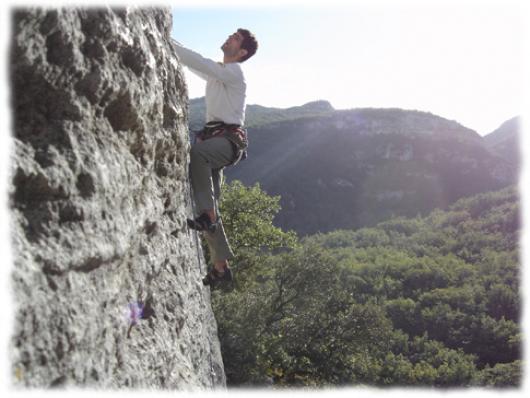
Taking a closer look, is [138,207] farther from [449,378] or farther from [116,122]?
[449,378]

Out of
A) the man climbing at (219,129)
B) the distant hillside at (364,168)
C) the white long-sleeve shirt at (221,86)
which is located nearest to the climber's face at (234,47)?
the man climbing at (219,129)

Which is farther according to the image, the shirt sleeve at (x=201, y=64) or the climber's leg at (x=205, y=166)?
the climber's leg at (x=205, y=166)

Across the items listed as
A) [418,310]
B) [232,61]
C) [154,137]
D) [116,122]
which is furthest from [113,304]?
[418,310]

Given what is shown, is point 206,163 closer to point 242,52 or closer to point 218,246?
point 218,246

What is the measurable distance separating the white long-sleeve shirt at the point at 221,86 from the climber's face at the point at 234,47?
0.36ft

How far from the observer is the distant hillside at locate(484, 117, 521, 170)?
446 feet

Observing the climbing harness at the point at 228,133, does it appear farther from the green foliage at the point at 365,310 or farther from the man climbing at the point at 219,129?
the green foliage at the point at 365,310

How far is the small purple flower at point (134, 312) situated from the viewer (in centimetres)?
280

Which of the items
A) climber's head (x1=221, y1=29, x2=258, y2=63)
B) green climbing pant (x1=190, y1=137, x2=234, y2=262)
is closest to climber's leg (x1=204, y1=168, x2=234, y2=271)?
green climbing pant (x1=190, y1=137, x2=234, y2=262)

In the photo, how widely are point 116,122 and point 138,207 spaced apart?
22.1 inches

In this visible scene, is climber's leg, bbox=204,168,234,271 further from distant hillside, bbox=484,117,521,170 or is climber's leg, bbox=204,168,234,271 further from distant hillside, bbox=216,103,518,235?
distant hillside, bbox=484,117,521,170

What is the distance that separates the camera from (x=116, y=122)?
2.79m

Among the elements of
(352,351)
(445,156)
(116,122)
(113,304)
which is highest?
(445,156)

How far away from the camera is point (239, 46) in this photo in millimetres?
4496
